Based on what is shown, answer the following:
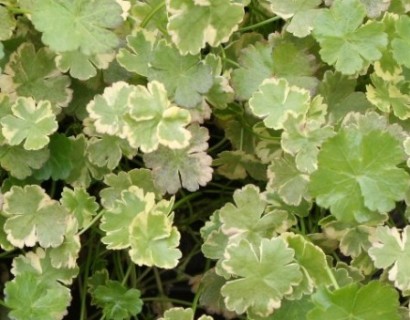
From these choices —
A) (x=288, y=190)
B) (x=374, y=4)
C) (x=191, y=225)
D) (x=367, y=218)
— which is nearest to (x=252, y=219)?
(x=288, y=190)

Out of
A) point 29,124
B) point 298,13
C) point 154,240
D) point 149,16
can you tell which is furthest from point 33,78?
point 298,13

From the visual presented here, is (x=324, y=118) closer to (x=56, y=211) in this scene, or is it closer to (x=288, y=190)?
(x=288, y=190)

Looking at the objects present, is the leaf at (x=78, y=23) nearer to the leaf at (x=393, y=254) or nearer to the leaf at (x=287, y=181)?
the leaf at (x=287, y=181)

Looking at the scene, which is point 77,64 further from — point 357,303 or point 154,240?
point 357,303

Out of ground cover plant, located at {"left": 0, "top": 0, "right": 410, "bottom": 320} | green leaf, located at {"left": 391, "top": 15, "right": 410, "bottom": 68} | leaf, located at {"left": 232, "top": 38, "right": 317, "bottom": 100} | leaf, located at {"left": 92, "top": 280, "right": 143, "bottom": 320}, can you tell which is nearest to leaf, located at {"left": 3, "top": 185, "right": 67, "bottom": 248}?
ground cover plant, located at {"left": 0, "top": 0, "right": 410, "bottom": 320}

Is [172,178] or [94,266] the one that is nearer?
[172,178]

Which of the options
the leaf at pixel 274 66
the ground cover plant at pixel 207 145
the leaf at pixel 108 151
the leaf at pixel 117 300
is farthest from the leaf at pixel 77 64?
the leaf at pixel 117 300

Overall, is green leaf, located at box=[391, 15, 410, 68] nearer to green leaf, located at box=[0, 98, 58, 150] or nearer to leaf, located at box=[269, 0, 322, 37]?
leaf, located at box=[269, 0, 322, 37]
